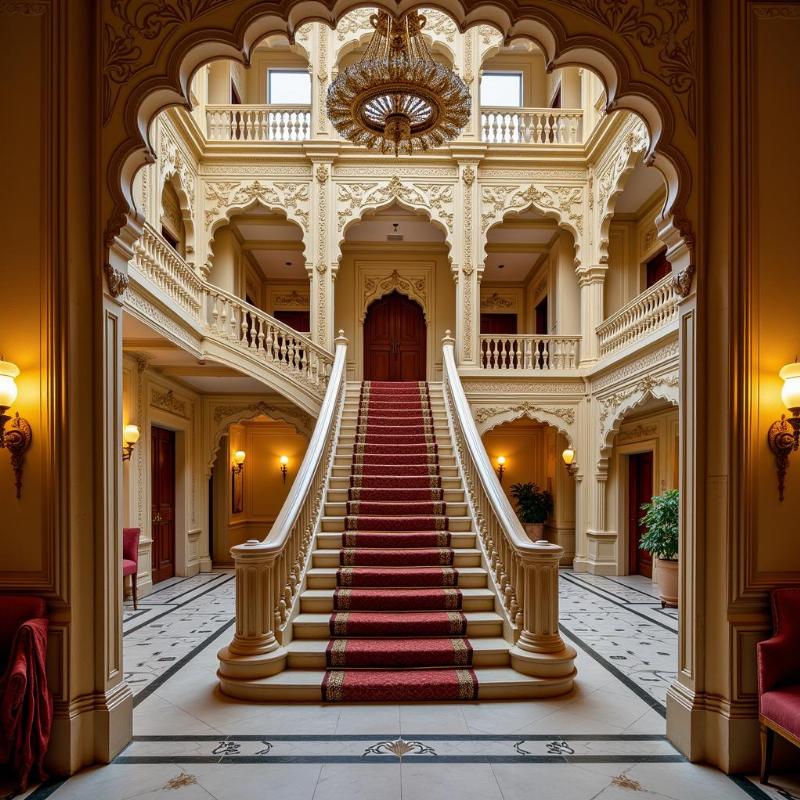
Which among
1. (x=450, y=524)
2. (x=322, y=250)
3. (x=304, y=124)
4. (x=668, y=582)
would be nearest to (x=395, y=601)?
(x=450, y=524)

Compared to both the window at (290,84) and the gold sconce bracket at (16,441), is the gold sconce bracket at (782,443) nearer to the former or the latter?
the gold sconce bracket at (16,441)

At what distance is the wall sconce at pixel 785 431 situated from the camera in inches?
127

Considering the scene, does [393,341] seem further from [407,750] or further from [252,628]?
[407,750]

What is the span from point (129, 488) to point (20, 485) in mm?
5250

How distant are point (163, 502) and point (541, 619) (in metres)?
7.28

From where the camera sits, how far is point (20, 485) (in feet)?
10.7

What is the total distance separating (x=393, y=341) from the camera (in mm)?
13242

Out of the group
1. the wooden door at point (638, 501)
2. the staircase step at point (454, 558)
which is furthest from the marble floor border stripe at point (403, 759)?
the wooden door at point (638, 501)

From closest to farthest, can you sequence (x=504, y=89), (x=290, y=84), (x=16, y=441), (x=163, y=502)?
(x=16, y=441) < (x=163, y=502) < (x=290, y=84) < (x=504, y=89)

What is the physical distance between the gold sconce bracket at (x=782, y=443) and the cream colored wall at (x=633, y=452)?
20.6ft

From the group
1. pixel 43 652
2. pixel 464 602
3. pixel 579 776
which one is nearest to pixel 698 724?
pixel 579 776

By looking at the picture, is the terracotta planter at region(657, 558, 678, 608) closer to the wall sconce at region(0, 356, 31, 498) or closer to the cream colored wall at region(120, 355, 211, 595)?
the cream colored wall at region(120, 355, 211, 595)

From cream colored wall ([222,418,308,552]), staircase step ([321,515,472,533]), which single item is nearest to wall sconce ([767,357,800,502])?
staircase step ([321,515,472,533])

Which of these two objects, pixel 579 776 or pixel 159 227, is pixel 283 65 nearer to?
pixel 159 227
